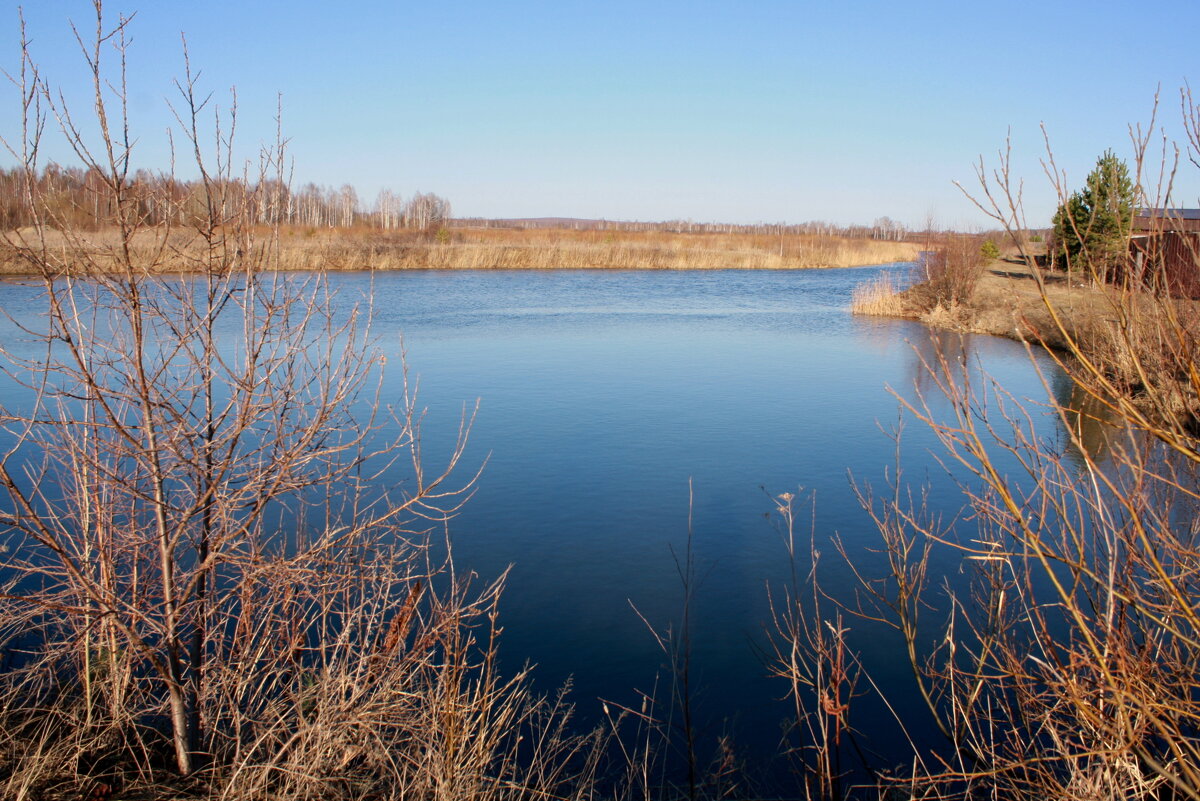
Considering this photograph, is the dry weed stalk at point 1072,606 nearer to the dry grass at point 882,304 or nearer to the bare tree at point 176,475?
the bare tree at point 176,475

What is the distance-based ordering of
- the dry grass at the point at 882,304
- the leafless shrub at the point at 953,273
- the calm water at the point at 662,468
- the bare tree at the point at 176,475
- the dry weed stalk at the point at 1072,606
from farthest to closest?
1. the dry grass at the point at 882,304
2. the leafless shrub at the point at 953,273
3. the calm water at the point at 662,468
4. the bare tree at the point at 176,475
5. the dry weed stalk at the point at 1072,606

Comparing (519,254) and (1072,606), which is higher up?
(519,254)

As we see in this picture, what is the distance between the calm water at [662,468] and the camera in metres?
4.58

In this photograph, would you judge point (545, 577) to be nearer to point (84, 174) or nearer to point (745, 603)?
point (745, 603)

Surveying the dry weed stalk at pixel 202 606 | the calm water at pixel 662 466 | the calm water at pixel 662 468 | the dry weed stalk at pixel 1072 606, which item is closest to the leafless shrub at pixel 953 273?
the calm water at pixel 662 466

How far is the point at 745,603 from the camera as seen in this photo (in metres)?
5.09

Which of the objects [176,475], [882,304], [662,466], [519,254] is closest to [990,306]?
[882,304]

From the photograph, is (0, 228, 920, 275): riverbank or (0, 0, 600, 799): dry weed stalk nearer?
(0, 0, 600, 799): dry weed stalk

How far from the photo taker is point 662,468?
748 centimetres

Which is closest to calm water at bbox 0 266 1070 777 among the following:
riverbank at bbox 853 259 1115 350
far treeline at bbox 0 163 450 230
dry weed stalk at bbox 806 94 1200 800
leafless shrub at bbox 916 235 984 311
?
dry weed stalk at bbox 806 94 1200 800

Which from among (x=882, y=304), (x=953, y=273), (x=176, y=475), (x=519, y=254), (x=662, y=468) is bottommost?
(x=662, y=468)

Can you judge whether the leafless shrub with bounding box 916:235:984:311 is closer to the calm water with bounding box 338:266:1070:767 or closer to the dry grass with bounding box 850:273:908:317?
the dry grass with bounding box 850:273:908:317

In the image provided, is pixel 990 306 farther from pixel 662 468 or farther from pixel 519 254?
pixel 519 254

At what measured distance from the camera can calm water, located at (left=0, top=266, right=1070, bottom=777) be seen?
4578 millimetres
